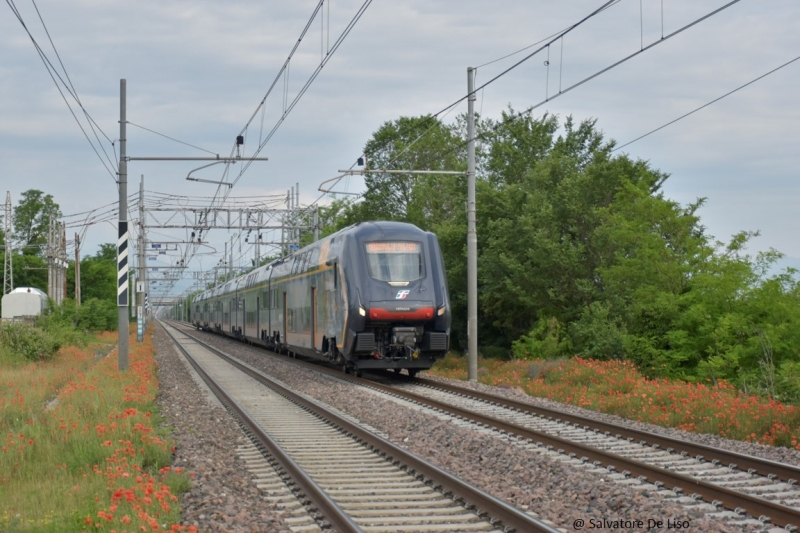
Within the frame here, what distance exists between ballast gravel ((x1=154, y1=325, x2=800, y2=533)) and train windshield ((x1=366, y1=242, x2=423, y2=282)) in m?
4.56

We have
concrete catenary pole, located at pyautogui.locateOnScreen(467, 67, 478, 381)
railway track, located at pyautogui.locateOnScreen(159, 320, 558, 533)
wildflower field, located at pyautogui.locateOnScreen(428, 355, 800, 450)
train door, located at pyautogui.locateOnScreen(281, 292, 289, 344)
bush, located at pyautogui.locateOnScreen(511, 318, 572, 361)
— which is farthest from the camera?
train door, located at pyautogui.locateOnScreen(281, 292, 289, 344)

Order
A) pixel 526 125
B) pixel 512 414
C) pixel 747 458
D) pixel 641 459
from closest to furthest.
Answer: pixel 747 458 → pixel 641 459 → pixel 512 414 → pixel 526 125

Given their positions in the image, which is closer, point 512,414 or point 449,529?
point 449,529

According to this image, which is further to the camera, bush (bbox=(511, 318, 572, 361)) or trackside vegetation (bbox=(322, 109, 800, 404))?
bush (bbox=(511, 318, 572, 361))

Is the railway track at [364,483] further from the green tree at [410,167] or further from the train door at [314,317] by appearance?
the green tree at [410,167]

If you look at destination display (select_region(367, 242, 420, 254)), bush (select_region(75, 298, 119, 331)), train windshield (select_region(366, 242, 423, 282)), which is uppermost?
destination display (select_region(367, 242, 420, 254))

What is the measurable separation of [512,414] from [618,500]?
6.98 meters

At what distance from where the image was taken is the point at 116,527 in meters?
6.88

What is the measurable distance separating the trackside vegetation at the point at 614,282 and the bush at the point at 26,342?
14359mm

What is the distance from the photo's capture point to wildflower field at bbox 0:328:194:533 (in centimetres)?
738

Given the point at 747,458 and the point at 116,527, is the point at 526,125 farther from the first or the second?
the point at 116,527

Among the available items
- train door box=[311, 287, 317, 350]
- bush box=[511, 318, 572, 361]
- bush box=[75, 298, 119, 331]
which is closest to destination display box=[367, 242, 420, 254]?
train door box=[311, 287, 317, 350]

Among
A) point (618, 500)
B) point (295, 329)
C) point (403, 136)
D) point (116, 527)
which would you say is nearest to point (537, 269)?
point (295, 329)

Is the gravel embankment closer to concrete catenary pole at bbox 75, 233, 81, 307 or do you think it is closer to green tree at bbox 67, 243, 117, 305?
concrete catenary pole at bbox 75, 233, 81, 307
